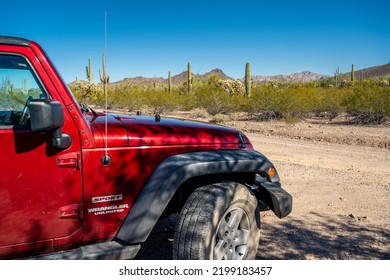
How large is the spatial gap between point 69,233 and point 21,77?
3.81 feet

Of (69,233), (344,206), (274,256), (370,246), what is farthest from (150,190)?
(344,206)

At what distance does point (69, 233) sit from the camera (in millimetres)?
2752

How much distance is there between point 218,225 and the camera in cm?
309

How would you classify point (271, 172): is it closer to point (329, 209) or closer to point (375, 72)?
point (329, 209)

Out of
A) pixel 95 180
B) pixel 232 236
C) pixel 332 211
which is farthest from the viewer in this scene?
pixel 332 211

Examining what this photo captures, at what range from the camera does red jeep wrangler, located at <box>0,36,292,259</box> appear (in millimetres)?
2553

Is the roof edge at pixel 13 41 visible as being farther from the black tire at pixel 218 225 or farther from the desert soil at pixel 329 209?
the desert soil at pixel 329 209

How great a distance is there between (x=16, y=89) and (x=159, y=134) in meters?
1.11

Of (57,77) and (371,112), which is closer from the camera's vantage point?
(57,77)

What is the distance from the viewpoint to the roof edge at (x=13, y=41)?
2.58 meters

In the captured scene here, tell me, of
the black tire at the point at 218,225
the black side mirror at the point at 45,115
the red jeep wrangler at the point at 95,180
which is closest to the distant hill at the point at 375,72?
the black tire at the point at 218,225

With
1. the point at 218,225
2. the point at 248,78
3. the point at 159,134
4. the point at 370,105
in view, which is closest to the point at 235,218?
the point at 218,225

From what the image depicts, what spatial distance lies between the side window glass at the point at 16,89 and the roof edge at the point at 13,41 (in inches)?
3.5
